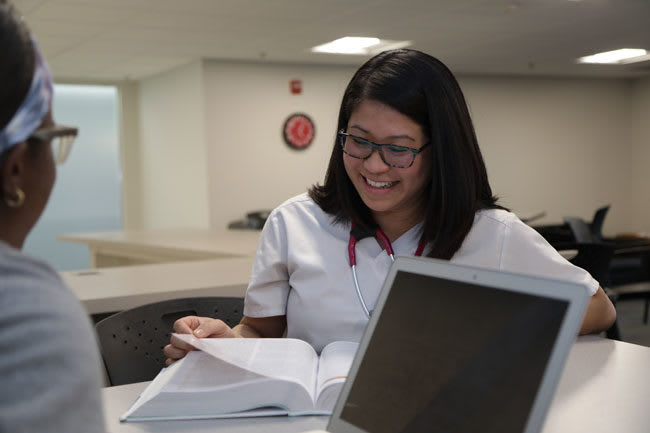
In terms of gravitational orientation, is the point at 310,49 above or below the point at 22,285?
above

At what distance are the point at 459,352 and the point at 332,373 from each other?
1.24 ft

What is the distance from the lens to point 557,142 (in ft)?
33.1

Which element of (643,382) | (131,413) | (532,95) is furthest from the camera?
(532,95)

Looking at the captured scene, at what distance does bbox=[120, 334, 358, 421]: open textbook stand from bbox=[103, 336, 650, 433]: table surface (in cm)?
2

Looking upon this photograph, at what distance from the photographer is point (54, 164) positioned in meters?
0.68

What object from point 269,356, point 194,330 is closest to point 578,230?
point 194,330

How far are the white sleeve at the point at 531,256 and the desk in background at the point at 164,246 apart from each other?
2.24 metres

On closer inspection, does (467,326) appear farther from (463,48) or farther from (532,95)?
(532,95)

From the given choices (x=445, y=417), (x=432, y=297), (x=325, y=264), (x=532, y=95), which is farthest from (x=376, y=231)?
(x=532, y=95)

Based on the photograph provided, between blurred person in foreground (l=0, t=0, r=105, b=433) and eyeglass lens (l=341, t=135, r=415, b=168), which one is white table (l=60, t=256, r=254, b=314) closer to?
eyeglass lens (l=341, t=135, r=415, b=168)

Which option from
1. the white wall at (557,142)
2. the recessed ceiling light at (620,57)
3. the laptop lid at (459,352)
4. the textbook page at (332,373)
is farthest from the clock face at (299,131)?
the laptop lid at (459,352)

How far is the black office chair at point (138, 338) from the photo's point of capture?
64.7 inches

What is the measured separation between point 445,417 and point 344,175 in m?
0.95

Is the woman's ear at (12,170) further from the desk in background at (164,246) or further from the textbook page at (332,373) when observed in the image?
the desk in background at (164,246)
